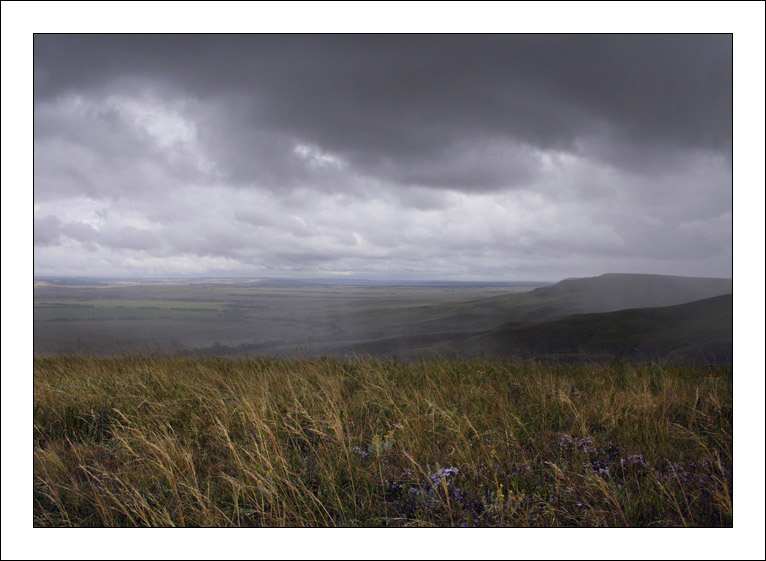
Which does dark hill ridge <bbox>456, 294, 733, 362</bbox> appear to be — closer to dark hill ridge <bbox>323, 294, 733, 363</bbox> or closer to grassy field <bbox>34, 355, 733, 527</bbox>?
A: dark hill ridge <bbox>323, 294, 733, 363</bbox>

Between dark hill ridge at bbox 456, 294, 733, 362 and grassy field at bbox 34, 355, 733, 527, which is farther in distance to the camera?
dark hill ridge at bbox 456, 294, 733, 362

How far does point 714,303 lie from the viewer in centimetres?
1211

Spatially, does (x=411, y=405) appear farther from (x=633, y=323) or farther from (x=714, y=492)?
(x=633, y=323)

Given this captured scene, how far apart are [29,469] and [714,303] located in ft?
54.5

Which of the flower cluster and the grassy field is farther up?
the flower cluster

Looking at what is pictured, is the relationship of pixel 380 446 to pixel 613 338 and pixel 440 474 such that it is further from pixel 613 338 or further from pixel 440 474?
pixel 613 338

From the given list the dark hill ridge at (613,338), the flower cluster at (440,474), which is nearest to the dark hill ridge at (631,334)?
the dark hill ridge at (613,338)

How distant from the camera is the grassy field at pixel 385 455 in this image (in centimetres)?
242

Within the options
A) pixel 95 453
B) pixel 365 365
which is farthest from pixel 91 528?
pixel 365 365

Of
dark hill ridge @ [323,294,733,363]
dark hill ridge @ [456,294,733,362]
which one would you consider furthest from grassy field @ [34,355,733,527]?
dark hill ridge @ [456,294,733,362]

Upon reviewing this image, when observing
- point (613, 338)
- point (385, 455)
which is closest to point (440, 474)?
point (385, 455)

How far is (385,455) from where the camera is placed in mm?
3109

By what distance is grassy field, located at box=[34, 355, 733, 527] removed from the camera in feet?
7.94

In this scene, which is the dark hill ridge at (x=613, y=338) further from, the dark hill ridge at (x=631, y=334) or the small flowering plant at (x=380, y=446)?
the small flowering plant at (x=380, y=446)
